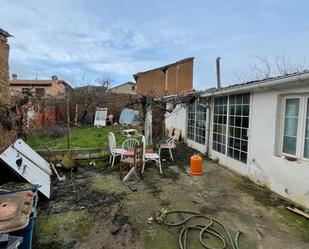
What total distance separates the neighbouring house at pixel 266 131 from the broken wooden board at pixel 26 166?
4641 mm

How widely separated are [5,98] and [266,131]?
6.63 m

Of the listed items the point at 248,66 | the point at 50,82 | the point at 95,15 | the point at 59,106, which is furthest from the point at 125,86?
the point at 95,15

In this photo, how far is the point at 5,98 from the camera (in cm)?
591

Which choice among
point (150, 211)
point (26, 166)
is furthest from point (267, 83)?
point (26, 166)

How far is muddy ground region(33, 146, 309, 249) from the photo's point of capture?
3.01m

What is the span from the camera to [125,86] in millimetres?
36281

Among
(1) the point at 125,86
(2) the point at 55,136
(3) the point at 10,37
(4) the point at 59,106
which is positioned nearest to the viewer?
(3) the point at 10,37

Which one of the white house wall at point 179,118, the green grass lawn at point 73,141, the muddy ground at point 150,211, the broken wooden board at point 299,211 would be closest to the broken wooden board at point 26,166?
the muddy ground at point 150,211

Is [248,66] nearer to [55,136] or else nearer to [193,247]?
[55,136]

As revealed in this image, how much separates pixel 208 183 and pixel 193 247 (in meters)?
2.66

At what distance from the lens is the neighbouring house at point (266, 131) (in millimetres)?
4184

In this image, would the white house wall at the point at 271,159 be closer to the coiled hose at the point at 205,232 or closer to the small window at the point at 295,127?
the small window at the point at 295,127

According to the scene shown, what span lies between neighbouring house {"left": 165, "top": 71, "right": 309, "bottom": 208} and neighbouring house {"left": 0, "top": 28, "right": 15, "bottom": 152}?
5.78 metres

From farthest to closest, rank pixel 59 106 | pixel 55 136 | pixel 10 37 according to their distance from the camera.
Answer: pixel 59 106 → pixel 55 136 → pixel 10 37
